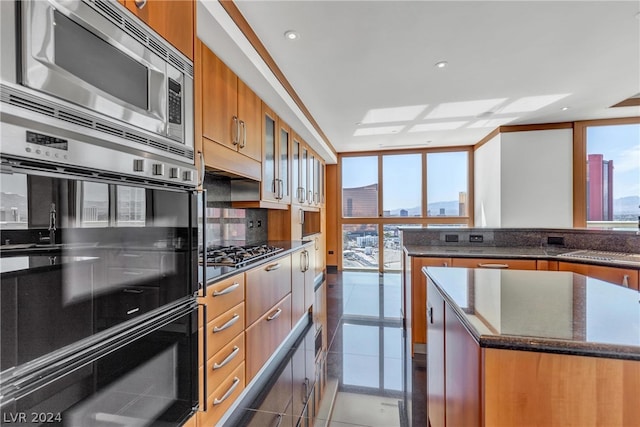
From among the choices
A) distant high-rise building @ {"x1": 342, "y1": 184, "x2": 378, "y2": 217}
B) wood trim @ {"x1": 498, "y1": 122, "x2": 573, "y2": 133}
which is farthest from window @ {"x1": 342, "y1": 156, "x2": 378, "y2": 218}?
wood trim @ {"x1": 498, "y1": 122, "x2": 573, "y2": 133}

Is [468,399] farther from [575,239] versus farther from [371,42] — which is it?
[575,239]

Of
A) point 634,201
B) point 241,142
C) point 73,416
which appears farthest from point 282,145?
point 634,201

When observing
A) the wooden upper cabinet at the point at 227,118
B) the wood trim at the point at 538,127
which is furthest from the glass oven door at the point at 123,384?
the wood trim at the point at 538,127

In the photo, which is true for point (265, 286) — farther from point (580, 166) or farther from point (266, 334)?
point (580, 166)

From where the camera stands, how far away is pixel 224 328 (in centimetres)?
169

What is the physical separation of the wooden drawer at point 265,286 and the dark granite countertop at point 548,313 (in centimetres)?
117

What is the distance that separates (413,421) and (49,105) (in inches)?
88.3

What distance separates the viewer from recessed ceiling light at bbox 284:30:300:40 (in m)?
2.21

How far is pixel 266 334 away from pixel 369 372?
0.88 m

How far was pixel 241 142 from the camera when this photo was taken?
92.7 inches

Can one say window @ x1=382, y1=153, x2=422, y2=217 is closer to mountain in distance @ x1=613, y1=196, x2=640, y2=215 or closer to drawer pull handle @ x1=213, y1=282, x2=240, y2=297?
mountain in distance @ x1=613, y1=196, x2=640, y2=215

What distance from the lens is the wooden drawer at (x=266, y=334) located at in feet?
6.69

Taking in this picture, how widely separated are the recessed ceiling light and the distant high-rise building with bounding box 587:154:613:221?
15.9 ft

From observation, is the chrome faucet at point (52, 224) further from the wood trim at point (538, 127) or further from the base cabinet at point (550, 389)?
the wood trim at point (538, 127)
